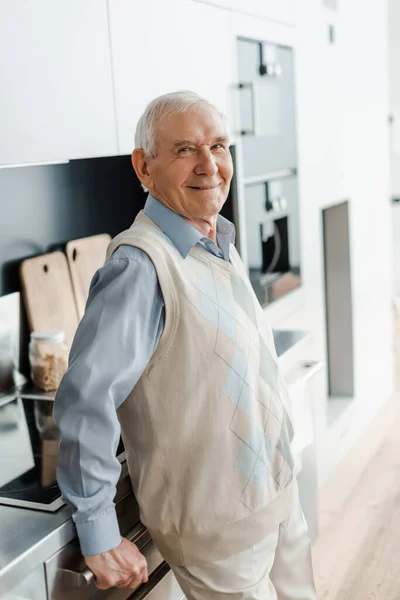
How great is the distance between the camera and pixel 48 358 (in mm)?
1979

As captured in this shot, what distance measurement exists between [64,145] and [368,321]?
2540 millimetres

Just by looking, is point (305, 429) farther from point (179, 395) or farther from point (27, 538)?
A: point (27, 538)

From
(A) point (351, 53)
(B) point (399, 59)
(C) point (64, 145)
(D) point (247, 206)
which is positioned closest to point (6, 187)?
(C) point (64, 145)

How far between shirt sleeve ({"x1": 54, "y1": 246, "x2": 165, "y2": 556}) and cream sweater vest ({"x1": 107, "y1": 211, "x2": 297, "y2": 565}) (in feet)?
0.24

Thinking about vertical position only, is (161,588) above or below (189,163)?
below

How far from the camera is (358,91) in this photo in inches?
143

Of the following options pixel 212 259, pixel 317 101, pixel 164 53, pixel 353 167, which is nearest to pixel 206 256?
pixel 212 259

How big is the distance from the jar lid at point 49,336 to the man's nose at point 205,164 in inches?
26.9

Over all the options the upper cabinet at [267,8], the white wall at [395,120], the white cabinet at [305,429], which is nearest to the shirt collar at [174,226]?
the white cabinet at [305,429]

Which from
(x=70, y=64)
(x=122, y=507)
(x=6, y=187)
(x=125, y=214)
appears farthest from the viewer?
(x=125, y=214)

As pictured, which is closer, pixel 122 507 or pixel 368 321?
pixel 122 507

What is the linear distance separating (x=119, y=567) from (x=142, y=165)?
737 mm

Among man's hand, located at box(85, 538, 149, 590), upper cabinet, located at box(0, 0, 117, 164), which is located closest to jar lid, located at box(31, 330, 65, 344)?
upper cabinet, located at box(0, 0, 117, 164)

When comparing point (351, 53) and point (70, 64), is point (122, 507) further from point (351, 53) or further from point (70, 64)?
point (351, 53)
